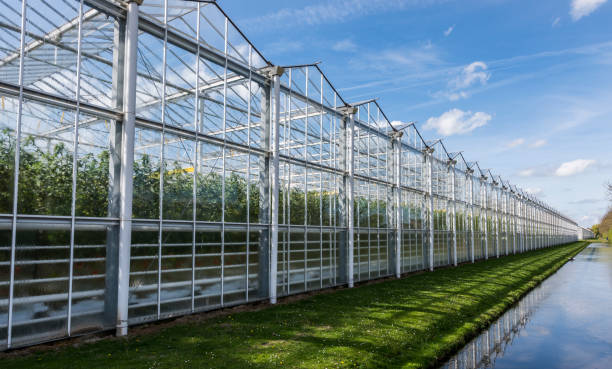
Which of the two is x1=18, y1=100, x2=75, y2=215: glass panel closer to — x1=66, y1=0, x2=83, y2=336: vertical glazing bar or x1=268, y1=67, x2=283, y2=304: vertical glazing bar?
x1=66, y1=0, x2=83, y2=336: vertical glazing bar

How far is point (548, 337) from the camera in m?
13.8

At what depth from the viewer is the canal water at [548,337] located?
A: 1132 centimetres

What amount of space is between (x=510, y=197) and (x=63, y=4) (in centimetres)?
6497

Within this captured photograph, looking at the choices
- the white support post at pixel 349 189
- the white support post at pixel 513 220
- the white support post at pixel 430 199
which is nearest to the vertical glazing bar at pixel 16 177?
the white support post at pixel 349 189

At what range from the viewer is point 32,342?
33.4 ft

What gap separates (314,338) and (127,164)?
7.38 m

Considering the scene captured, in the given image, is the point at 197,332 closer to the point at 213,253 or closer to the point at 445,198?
the point at 213,253

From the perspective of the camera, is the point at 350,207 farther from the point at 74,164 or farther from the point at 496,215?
the point at 496,215

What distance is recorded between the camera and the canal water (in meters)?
11.3

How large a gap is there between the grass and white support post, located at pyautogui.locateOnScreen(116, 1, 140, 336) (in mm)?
1090

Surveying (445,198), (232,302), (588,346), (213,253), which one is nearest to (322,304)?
(232,302)

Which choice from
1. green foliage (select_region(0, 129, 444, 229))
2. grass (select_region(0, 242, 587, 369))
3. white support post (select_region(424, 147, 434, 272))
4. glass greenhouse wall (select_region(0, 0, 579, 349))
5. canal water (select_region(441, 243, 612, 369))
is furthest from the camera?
white support post (select_region(424, 147, 434, 272))

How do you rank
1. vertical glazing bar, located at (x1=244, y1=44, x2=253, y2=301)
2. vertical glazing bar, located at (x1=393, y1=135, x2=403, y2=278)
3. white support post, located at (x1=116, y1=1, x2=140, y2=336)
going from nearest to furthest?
white support post, located at (x1=116, y1=1, x2=140, y2=336), vertical glazing bar, located at (x1=244, y1=44, x2=253, y2=301), vertical glazing bar, located at (x1=393, y1=135, x2=403, y2=278)

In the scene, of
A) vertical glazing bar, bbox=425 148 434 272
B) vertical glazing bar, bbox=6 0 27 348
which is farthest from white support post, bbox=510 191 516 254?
vertical glazing bar, bbox=6 0 27 348
